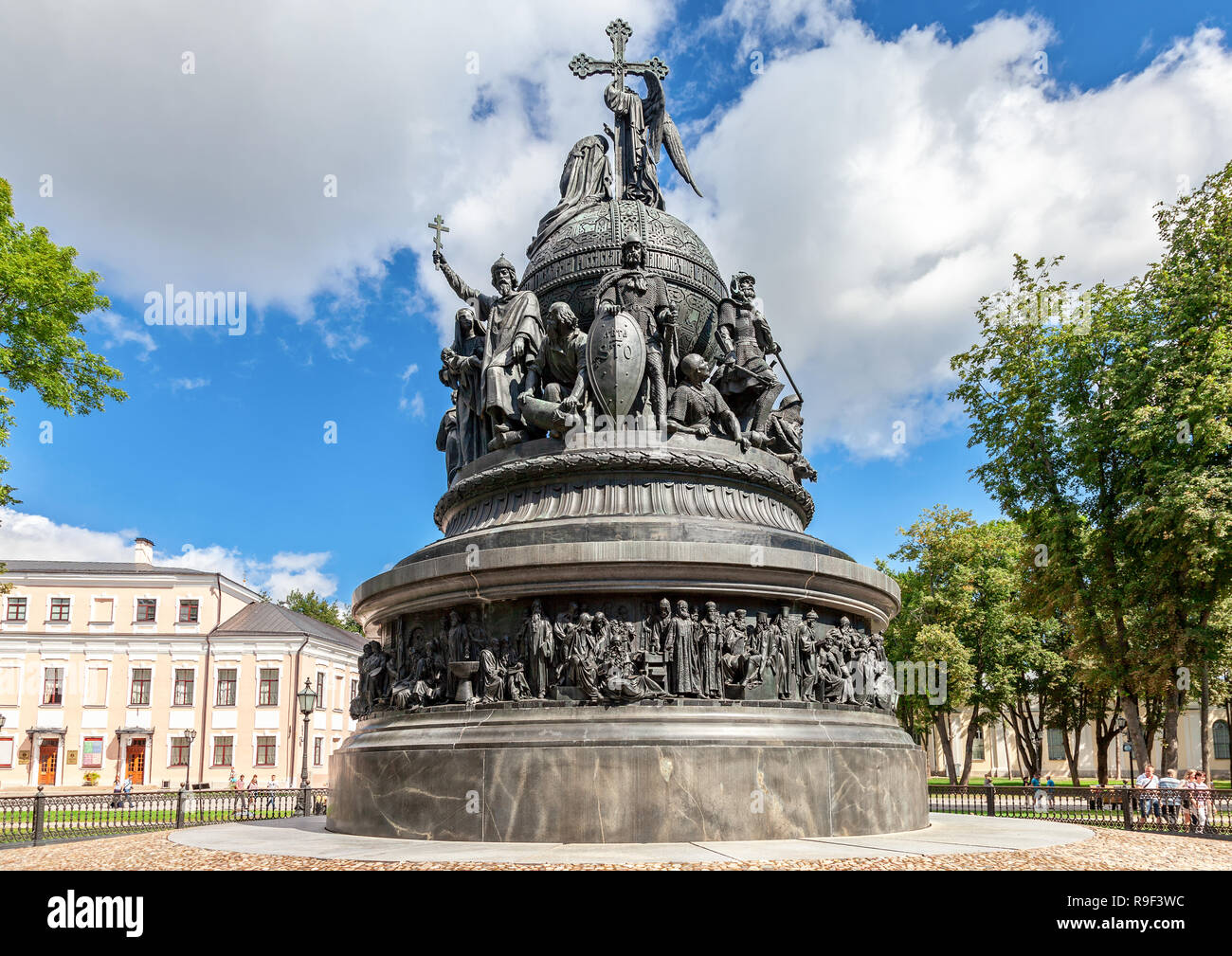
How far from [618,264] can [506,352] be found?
9.56 ft

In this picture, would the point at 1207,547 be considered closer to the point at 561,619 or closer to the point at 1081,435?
the point at 1081,435

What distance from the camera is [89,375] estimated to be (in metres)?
27.3

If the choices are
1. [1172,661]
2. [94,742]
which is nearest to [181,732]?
[94,742]

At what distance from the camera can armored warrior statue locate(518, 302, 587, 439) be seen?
14891mm

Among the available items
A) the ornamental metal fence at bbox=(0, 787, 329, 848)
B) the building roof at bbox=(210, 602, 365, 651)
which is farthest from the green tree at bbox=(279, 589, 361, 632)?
the ornamental metal fence at bbox=(0, 787, 329, 848)

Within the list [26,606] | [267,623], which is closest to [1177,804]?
[267,623]

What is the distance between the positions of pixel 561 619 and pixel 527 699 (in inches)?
43.2

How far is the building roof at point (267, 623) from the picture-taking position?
5761cm

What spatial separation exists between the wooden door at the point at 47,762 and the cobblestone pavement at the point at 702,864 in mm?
49925

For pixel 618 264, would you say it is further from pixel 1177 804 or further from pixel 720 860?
pixel 1177 804

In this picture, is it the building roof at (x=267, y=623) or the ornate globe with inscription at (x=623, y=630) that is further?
the building roof at (x=267, y=623)

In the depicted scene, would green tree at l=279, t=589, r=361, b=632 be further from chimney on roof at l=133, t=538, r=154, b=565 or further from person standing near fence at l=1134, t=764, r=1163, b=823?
person standing near fence at l=1134, t=764, r=1163, b=823

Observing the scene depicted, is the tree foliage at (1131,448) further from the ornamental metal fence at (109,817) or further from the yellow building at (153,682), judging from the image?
the yellow building at (153,682)

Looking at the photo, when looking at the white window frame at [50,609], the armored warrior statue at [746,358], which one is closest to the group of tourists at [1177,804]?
the armored warrior statue at [746,358]
